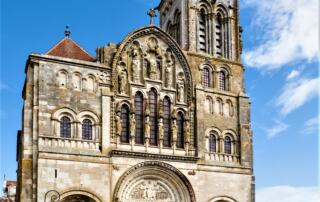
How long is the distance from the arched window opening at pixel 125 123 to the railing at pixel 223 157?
215 inches

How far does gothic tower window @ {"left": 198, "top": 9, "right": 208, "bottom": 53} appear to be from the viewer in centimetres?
3569

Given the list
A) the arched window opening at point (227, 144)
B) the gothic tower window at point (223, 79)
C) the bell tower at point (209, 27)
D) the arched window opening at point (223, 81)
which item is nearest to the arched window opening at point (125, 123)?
the bell tower at point (209, 27)

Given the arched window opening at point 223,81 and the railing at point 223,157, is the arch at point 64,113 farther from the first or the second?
the arched window opening at point 223,81

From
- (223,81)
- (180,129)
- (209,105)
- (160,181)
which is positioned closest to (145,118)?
(180,129)

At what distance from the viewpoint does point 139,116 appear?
3175 cm

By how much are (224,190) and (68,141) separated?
10320 mm

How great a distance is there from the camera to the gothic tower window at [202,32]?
117ft

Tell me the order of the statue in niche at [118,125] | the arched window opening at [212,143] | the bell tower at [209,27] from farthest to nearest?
A: the bell tower at [209,27], the arched window opening at [212,143], the statue in niche at [118,125]

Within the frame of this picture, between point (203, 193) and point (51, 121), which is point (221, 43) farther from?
point (51, 121)

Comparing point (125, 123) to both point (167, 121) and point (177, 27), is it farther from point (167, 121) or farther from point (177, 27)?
point (177, 27)

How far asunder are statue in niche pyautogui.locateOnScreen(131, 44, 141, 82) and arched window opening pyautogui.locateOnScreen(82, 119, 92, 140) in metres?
4.05

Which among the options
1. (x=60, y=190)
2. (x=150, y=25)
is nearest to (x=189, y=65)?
(x=150, y=25)

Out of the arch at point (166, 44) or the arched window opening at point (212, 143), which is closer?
the arch at point (166, 44)

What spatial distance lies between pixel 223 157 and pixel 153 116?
17.6ft
